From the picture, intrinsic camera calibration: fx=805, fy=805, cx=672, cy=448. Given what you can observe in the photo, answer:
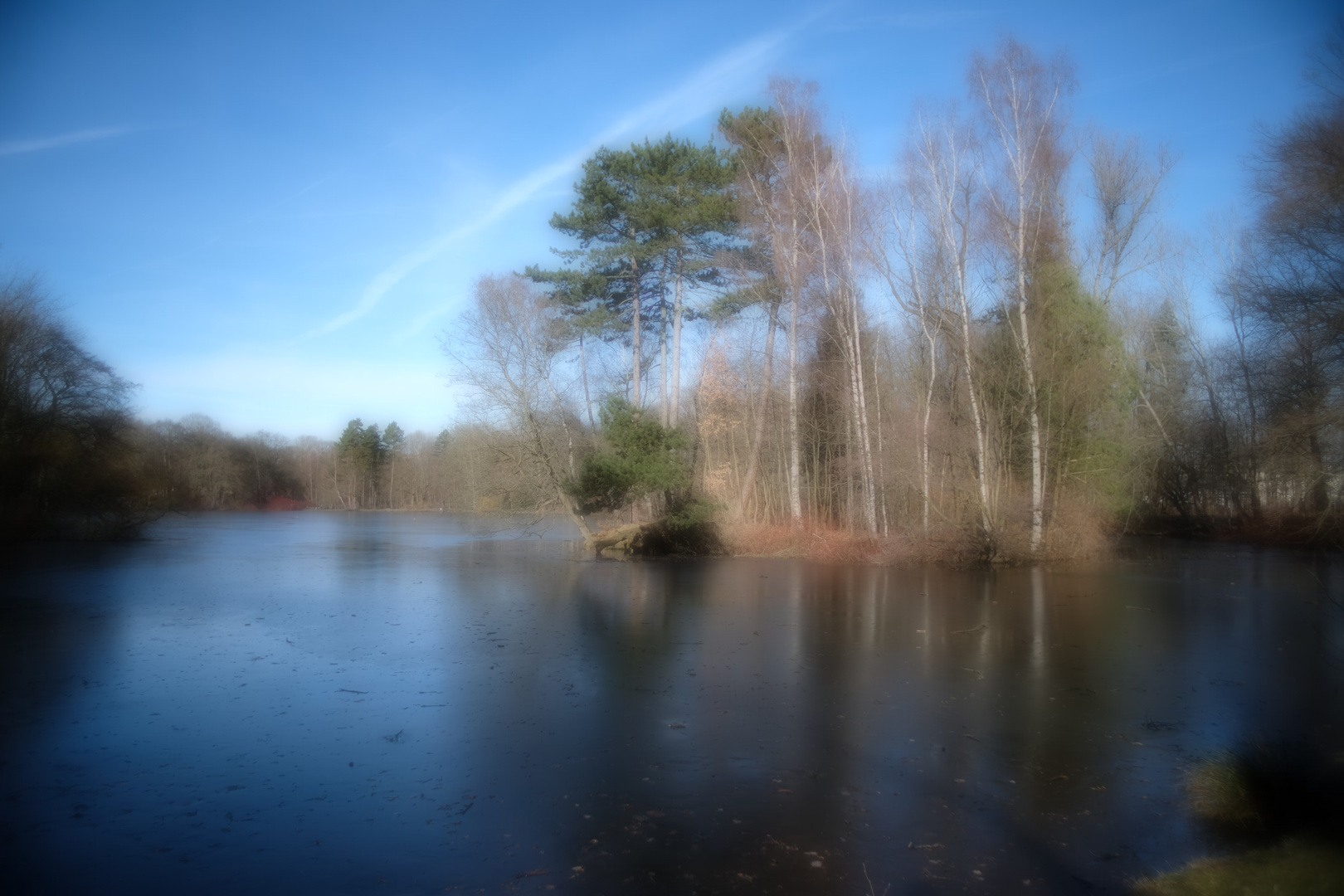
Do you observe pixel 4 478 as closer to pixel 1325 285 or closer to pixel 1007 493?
pixel 1007 493

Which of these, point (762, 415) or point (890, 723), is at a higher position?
point (762, 415)

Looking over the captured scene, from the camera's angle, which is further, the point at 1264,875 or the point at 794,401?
the point at 794,401

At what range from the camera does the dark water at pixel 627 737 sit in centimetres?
375

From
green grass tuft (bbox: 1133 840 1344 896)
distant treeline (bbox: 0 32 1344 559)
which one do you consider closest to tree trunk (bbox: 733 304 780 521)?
distant treeline (bbox: 0 32 1344 559)

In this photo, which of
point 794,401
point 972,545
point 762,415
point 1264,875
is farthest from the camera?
point 762,415

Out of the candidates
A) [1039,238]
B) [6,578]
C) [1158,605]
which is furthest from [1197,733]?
[6,578]

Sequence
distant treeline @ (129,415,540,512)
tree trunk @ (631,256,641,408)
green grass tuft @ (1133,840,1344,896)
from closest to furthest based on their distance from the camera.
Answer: green grass tuft @ (1133,840,1344,896) → tree trunk @ (631,256,641,408) → distant treeline @ (129,415,540,512)

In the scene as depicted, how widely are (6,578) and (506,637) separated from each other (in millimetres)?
11879

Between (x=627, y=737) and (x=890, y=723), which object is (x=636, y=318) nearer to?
(x=890, y=723)

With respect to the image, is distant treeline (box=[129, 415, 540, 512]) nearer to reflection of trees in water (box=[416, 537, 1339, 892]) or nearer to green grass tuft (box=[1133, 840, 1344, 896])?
reflection of trees in water (box=[416, 537, 1339, 892])

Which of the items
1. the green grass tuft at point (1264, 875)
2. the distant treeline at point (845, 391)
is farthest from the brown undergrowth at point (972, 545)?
the green grass tuft at point (1264, 875)

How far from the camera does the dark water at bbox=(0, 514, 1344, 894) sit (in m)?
3.75

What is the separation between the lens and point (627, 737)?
565 centimetres

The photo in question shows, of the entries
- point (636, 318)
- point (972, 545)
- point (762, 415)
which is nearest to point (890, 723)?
point (972, 545)
